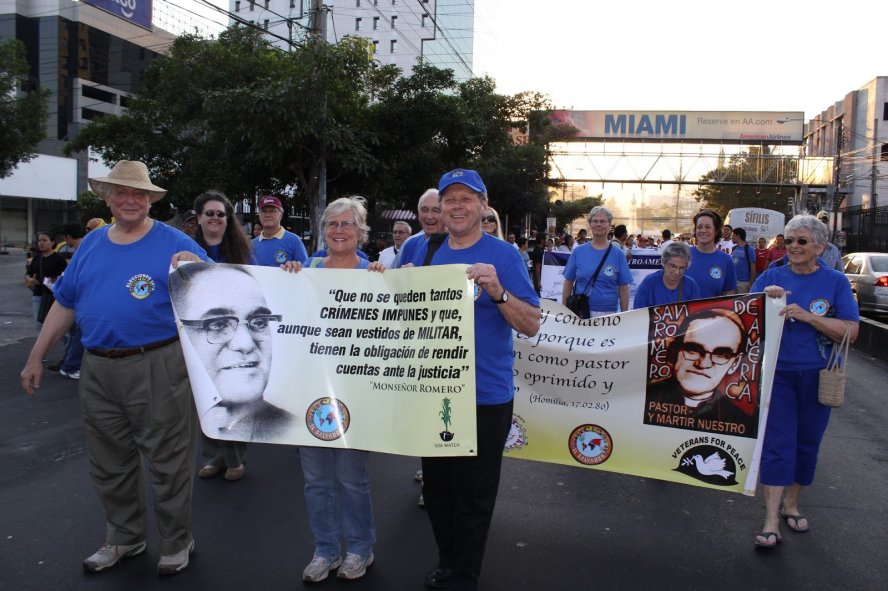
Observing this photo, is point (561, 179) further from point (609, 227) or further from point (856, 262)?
point (609, 227)

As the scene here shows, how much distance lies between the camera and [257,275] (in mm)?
3631

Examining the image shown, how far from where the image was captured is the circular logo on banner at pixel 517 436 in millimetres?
4469

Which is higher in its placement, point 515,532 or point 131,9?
point 131,9

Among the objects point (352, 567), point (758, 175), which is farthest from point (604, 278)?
point (758, 175)

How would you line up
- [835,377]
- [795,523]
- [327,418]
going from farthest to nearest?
[795,523] < [835,377] < [327,418]

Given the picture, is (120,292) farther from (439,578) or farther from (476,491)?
(439,578)

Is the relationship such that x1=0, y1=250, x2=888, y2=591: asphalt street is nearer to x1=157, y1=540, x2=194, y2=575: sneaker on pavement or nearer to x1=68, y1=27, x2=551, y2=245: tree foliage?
x1=157, y1=540, x2=194, y2=575: sneaker on pavement

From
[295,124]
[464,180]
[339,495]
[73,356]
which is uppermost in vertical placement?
[295,124]

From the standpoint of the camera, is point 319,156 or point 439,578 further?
point 319,156

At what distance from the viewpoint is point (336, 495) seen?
356 centimetres

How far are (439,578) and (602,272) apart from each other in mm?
3708

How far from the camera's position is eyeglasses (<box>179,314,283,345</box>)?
11.7 feet

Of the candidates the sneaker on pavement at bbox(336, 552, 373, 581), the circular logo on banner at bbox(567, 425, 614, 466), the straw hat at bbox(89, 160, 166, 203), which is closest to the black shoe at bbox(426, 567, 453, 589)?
the sneaker on pavement at bbox(336, 552, 373, 581)

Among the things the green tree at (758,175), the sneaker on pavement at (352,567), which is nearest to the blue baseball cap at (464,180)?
the sneaker on pavement at (352,567)
